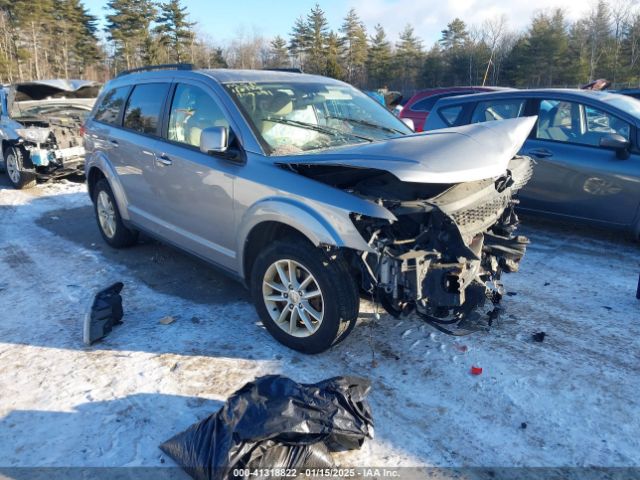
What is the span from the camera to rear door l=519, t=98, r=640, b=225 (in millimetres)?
5180

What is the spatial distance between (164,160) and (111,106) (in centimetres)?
175

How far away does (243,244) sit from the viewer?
3.61 metres

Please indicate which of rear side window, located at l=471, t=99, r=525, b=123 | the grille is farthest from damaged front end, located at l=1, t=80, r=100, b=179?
the grille

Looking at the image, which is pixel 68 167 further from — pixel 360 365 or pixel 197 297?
pixel 360 365

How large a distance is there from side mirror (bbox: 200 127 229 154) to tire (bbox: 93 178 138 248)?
240 centimetres

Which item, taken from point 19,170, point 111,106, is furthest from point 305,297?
point 19,170

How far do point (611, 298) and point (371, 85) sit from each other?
51.1m

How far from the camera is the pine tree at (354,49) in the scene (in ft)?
183

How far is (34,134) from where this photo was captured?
8906 millimetres

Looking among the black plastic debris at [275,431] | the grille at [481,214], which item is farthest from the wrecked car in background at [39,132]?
the grille at [481,214]

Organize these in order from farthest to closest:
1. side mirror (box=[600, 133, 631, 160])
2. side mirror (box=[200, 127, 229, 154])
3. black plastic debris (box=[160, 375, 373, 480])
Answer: side mirror (box=[600, 133, 631, 160]), side mirror (box=[200, 127, 229, 154]), black plastic debris (box=[160, 375, 373, 480])

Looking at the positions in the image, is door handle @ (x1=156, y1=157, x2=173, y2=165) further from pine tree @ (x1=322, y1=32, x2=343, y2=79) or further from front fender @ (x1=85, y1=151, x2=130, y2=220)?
pine tree @ (x1=322, y1=32, x2=343, y2=79)

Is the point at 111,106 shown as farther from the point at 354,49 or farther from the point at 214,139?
the point at 354,49

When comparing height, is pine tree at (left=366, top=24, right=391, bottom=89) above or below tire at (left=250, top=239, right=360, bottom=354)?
above
